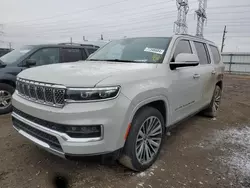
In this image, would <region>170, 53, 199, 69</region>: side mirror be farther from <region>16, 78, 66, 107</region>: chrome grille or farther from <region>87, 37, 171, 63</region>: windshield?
<region>16, 78, 66, 107</region>: chrome grille

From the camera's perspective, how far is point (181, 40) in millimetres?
3533

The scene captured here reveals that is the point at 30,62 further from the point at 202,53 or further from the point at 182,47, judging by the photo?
the point at 202,53

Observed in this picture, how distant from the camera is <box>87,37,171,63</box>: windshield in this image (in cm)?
310

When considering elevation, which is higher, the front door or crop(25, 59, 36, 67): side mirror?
crop(25, 59, 36, 67): side mirror

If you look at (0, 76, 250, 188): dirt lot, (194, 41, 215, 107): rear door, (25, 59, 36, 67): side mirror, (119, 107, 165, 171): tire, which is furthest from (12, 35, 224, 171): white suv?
(25, 59, 36, 67): side mirror

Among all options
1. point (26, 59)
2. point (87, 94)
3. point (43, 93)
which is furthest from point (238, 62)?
point (43, 93)

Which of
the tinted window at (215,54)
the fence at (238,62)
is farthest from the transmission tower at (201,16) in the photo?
the tinted window at (215,54)

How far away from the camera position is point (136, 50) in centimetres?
339

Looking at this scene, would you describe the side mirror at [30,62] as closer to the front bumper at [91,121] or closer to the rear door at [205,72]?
the front bumper at [91,121]

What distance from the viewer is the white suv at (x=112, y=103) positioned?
6.66 feet

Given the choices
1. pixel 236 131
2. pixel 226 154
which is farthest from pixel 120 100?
pixel 236 131

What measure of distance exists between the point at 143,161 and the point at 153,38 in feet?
6.86

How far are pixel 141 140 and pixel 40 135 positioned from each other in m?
1.23

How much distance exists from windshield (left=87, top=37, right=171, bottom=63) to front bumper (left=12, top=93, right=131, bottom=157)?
1.18 m
